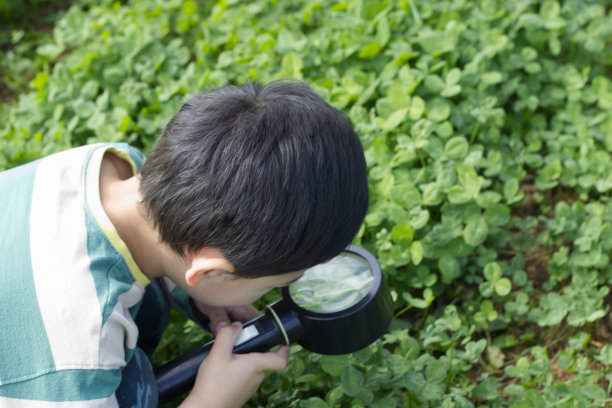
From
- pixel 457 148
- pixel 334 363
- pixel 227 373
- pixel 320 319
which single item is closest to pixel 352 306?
pixel 320 319

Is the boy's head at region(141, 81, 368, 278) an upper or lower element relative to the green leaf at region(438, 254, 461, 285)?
upper

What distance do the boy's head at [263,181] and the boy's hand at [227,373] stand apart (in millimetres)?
260

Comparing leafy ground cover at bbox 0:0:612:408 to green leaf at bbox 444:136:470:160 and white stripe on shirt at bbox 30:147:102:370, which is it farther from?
white stripe on shirt at bbox 30:147:102:370

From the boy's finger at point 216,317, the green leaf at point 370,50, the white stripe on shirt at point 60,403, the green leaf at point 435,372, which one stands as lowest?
the green leaf at point 435,372

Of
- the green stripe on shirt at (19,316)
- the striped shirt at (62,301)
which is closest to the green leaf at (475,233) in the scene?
the striped shirt at (62,301)

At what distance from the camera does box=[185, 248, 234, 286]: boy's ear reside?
4.76ft

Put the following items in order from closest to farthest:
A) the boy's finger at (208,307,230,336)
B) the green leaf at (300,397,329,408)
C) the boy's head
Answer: the boy's head → the green leaf at (300,397,329,408) → the boy's finger at (208,307,230,336)

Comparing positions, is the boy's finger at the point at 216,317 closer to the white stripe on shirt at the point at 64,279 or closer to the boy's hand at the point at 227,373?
the boy's hand at the point at 227,373

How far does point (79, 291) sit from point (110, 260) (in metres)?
0.10

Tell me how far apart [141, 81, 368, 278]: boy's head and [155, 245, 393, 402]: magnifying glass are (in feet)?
0.73

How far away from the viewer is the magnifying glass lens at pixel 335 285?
1.71 m

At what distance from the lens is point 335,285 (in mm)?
Result: 1778

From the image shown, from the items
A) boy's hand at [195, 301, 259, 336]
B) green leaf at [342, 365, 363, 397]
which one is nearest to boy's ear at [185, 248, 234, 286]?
boy's hand at [195, 301, 259, 336]

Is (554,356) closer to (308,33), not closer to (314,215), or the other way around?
(314,215)
